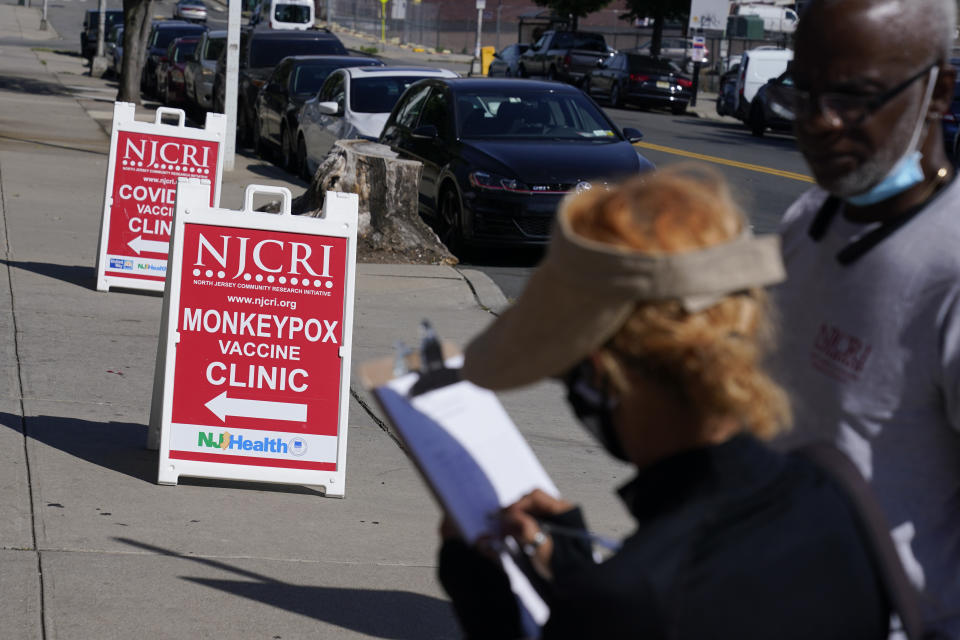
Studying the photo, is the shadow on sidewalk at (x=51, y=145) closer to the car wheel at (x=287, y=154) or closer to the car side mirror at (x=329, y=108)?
the car wheel at (x=287, y=154)

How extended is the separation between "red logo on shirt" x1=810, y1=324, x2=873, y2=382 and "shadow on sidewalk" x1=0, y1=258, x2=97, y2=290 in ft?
26.5

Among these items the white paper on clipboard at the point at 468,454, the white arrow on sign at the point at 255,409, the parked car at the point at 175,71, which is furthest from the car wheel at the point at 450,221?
the parked car at the point at 175,71

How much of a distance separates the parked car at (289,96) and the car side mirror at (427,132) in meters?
4.85

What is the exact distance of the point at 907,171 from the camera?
2182 millimetres

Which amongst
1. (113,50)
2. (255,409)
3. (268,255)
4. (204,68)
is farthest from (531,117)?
(113,50)

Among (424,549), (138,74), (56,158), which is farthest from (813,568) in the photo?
(138,74)

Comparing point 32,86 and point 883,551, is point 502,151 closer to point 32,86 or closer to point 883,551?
point 883,551

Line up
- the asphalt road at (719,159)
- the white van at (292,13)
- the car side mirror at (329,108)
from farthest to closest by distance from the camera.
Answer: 1. the white van at (292,13)
2. the car side mirror at (329,108)
3. the asphalt road at (719,159)

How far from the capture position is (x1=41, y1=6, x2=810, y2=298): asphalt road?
12.1 meters

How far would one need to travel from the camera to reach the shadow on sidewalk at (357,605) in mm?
4418

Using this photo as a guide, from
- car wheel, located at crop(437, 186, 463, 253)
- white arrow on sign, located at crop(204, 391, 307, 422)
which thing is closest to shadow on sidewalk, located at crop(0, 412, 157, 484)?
white arrow on sign, located at crop(204, 391, 307, 422)

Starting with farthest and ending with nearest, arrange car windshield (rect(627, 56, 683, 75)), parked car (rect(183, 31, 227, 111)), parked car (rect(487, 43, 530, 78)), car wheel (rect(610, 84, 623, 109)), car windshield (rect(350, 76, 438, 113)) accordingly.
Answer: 1. parked car (rect(487, 43, 530, 78))
2. car wheel (rect(610, 84, 623, 109))
3. car windshield (rect(627, 56, 683, 75))
4. parked car (rect(183, 31, 227, 111))
5. car windshield (rect(350, 76, 438, 113))

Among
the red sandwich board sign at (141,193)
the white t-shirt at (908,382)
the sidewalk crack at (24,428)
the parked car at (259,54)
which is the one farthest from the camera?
the parked car at (259,54)

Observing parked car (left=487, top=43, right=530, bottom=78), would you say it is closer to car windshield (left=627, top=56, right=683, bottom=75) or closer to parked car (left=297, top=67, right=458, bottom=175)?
car windshield (left=627, top=56, right=683, bottom=75)
